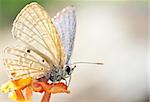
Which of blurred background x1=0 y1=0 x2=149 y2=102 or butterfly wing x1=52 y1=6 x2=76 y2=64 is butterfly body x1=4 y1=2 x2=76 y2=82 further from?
blurred background x1=0 y1=0 x2=149 y2=102

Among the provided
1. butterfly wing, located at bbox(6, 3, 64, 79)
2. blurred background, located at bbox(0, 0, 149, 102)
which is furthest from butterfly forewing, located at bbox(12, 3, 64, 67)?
blurred background, located at bbox(0, 0, 149, 102)

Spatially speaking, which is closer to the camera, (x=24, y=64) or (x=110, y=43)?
(x=24, y=64)

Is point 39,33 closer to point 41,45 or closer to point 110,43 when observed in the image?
point 41,45

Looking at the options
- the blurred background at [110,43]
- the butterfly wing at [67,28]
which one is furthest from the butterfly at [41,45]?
the blurred background at [110,43]

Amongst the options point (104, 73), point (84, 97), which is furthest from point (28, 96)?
point (104, 73)

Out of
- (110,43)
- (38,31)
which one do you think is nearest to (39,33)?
(38,31)

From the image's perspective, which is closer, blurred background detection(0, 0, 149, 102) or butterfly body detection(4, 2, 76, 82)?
butterfly body detection(4, 2, 76, 82)

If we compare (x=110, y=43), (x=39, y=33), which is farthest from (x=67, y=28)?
(x=110, y=43)
